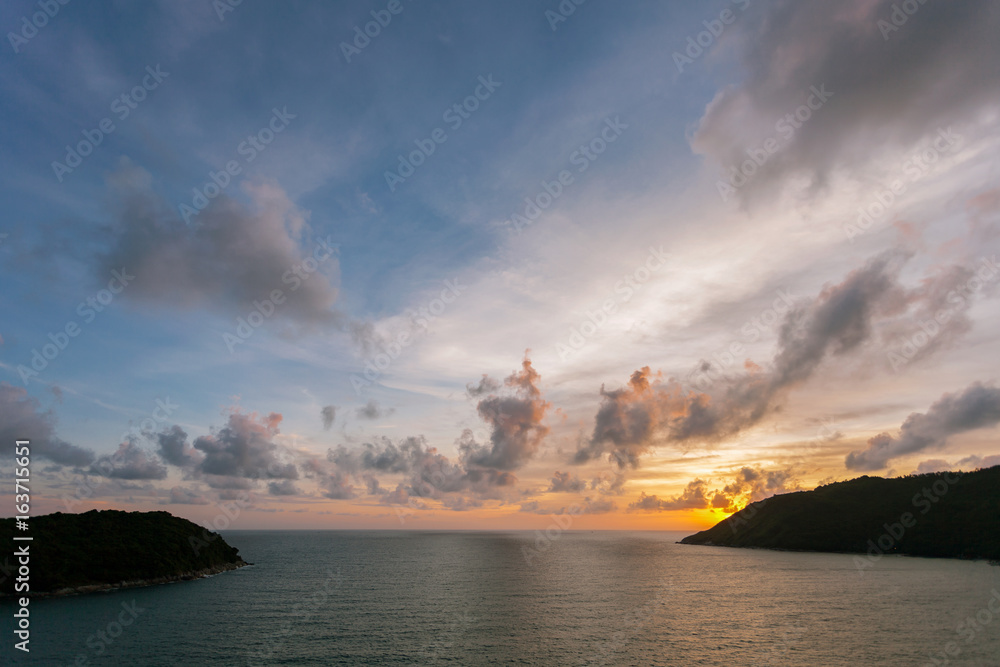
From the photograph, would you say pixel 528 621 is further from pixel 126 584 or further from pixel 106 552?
pixel 106 552

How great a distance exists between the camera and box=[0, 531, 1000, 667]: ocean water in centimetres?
6681

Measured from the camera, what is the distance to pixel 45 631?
78.2 m

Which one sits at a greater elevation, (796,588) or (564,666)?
(564,666)

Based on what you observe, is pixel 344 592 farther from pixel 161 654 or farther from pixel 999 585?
pixel 999 585

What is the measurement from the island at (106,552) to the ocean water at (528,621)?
823 cm

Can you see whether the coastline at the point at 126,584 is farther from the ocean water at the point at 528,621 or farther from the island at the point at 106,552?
the ocean water at the point at 528,621

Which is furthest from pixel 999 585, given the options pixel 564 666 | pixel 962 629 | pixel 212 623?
pixel 212 623

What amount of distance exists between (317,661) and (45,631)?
52862 millimetres

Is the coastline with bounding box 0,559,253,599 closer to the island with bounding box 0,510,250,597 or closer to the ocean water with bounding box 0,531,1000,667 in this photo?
the island with bounding box 0,510,250,597

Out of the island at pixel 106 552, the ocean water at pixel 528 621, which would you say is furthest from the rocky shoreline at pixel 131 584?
the ocean water at pixel 528 621

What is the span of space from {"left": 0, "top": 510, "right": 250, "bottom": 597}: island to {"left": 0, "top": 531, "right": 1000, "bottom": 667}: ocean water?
8232mm

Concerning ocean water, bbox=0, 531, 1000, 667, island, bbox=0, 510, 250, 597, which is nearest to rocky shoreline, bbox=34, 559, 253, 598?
island, bbox=0, 510, 250, 597

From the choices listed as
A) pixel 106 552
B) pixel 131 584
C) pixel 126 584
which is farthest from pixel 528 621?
pixel 106 552

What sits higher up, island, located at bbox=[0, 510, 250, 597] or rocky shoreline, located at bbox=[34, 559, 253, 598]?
island, located at bbox=[0, 510, 250, 597]
